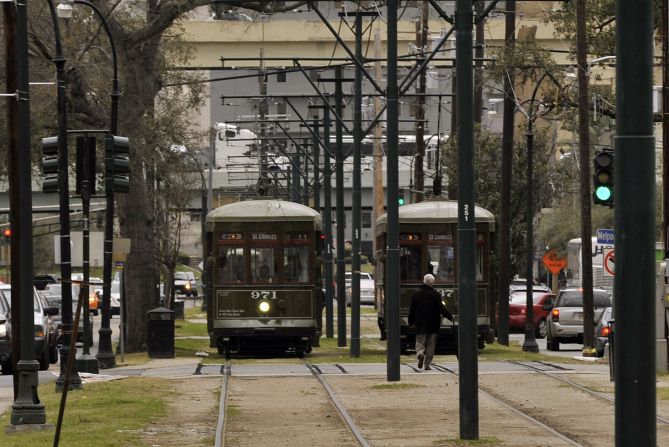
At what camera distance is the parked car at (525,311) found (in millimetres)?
47109

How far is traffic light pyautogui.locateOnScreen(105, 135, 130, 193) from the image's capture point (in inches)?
950

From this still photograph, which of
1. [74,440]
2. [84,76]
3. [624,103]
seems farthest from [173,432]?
[84,76]

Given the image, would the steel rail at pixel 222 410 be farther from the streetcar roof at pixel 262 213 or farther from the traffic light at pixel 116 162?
the streetcar roof at pixel 262 213

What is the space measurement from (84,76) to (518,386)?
15939 millimetres

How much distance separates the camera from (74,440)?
628 inches

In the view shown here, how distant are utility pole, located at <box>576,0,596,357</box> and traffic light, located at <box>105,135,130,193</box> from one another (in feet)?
38.2

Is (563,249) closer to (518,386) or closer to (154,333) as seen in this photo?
(154,333)

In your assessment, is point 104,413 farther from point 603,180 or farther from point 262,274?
point 262,274

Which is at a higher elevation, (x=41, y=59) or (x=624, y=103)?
(x=41, y=59)

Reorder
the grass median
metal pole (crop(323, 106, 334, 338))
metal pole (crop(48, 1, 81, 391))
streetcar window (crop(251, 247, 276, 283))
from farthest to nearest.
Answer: metal pole (crop(323, 106, 334, 338)) → streetcar window (crop(251, 247, 276, 283)) → metal pole (crop(48, 1, 81, 391)) → the grass median

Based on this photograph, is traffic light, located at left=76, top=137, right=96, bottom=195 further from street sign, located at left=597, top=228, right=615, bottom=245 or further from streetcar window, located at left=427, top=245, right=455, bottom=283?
street sign, located at left=597, top=228, right=615, bottom=245

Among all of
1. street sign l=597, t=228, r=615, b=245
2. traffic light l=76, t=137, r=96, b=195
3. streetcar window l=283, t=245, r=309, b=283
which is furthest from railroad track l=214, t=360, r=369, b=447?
street sign l=597, t=228, r=615, b=245

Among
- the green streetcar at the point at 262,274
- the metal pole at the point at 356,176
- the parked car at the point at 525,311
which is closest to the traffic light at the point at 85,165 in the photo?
the metal pole at the point at 356,176

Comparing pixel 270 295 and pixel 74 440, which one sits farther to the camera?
pixel 270 295
